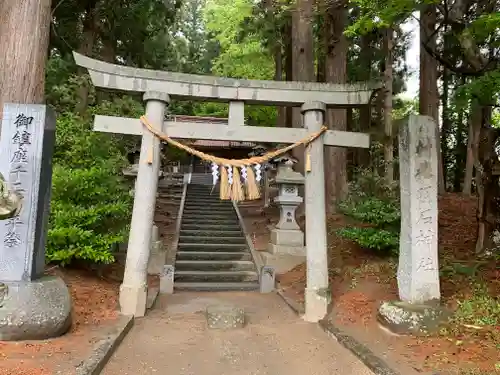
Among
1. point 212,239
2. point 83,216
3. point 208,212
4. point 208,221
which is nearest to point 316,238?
point 83,216

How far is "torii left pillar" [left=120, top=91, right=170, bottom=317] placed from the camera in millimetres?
7039

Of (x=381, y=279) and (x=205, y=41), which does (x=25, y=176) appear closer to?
(x=381, y=279)

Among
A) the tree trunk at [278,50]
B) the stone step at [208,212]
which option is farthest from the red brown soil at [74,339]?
the tree trunk at [278,50]

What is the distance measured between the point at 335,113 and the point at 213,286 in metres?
6.49

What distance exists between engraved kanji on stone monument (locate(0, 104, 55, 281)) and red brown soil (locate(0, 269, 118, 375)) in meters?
0.91

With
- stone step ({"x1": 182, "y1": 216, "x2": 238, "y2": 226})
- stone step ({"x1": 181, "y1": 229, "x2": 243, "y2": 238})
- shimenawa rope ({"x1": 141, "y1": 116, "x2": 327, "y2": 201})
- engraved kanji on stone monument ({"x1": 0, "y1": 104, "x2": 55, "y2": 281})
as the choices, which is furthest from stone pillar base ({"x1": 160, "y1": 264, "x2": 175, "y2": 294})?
stone step ({"x1": 182, "y1": 216, "x2": 238, "y2": 226})

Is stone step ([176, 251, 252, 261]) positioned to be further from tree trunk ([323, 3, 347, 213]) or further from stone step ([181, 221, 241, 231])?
tree trunk ([323, 3, 347, 213])

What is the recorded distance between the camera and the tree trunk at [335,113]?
513 inches

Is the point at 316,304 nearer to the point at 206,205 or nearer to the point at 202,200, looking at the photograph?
the point at 206,205

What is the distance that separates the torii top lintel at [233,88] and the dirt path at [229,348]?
3.81 metres

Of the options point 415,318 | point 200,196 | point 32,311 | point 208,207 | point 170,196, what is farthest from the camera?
point 170,196

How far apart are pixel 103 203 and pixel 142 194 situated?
159cm

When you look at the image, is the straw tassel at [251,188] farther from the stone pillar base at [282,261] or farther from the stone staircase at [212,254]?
the stone pillar base at [282,261]

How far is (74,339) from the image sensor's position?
5328 millimetres
